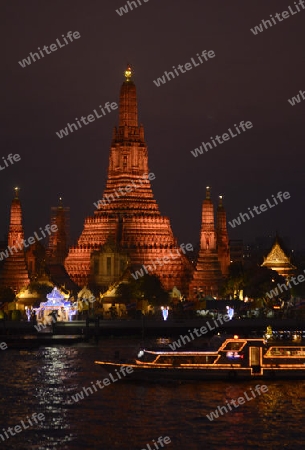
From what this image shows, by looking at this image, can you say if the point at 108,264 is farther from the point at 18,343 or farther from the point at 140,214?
the point at 18,343

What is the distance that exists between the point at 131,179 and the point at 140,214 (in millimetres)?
3304

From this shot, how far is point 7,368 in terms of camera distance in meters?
79.8

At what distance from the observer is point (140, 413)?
62.9 m

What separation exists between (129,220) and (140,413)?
6565 centimetres

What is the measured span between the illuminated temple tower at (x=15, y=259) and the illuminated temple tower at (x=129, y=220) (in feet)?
20.6

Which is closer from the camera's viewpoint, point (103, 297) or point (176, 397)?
point (176, 397)

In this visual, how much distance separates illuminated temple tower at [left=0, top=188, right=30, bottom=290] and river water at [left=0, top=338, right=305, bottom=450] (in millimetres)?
45625

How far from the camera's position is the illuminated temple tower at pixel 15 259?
124 m

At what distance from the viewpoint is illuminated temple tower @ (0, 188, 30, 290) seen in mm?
124125

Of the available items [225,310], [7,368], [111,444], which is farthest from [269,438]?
[225,310]

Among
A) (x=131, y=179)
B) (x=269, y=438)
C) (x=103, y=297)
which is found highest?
(x=131, y=179)
